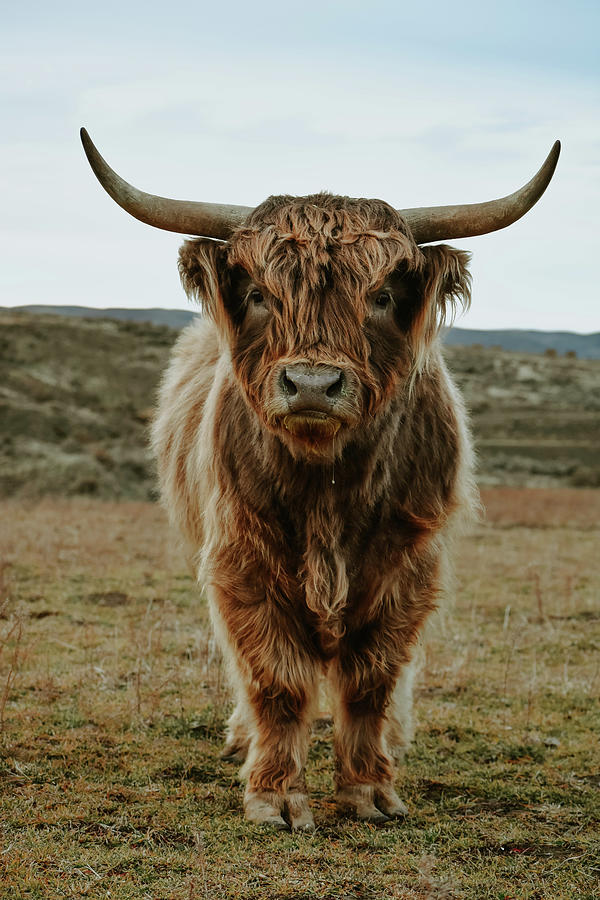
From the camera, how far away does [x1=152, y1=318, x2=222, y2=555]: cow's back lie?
16.6ft

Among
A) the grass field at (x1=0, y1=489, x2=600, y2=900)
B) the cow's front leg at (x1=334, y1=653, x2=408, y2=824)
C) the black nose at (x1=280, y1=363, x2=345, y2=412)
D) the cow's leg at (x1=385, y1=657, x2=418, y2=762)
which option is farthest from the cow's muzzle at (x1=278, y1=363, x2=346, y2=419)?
the cow's leg at (x1=385, y1=657, x2=418, y2=762)

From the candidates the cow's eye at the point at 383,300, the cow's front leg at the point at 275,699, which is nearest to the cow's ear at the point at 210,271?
the cow's eye at the point at 383,300

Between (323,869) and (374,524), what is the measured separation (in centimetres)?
126

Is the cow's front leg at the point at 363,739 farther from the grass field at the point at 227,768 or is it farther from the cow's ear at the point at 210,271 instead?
the cow's ear at the point at 210,271

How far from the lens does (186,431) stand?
5.35 metres

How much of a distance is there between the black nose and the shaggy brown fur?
7cm

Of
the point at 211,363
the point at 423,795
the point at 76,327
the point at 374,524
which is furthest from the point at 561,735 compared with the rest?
the point at 76,327

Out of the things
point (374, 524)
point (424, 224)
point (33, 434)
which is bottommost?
point (33, 434)

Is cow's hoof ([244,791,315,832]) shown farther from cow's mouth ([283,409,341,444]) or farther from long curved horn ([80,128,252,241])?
long curved horn ([80,128,252,241])

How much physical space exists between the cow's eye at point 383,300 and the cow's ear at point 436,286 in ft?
0.49

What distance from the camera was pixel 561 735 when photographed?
501 cm

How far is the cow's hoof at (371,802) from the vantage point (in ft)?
12.9

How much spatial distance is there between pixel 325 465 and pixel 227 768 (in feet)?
5.42

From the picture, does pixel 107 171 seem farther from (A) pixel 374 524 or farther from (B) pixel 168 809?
(B) pixel 168 809
